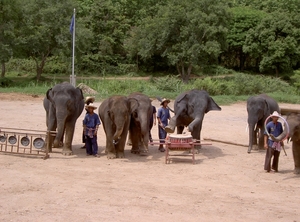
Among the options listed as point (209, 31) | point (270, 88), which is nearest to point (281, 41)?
point (209, 31)

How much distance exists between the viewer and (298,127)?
1152 centimetres

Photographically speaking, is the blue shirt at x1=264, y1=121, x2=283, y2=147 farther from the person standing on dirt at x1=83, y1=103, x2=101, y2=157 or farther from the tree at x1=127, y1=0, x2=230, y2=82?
the tree at x1=127, y1=0, x2=230, y2=82

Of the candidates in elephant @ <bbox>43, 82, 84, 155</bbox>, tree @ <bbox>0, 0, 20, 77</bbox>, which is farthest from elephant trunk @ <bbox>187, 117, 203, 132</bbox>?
tree @ <bbox>0, 0, 20, 77</bbox>

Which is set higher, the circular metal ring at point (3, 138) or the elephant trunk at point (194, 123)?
the elephant trunk at point (194, 123)

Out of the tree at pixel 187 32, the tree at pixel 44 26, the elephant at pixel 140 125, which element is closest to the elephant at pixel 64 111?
the elephant at pixel 140 125

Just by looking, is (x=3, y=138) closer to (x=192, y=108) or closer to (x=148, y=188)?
(x=148, y=188)

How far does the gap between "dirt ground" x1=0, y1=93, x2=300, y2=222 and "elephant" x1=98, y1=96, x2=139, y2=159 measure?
1.32ft

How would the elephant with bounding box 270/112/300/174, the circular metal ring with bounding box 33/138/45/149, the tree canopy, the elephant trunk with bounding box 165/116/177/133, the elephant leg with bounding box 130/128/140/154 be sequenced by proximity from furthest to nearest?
the tree canopy, the elephant leg with bounding box 130/128/140/154, the elephant trunk with bounding box 165/116/177/133, the circular metal ring with bounding box 33/138/45/149, the elephant with bounding box 270/112/300/174

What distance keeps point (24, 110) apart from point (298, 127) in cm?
1571

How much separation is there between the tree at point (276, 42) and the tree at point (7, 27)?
934 inches

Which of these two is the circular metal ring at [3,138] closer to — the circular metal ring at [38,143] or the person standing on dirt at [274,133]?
the circular metal ring at [38,143]

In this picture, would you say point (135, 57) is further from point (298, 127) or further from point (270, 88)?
point (298, 127)

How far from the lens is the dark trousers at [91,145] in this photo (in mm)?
13773

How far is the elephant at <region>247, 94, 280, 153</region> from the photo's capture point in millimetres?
15062
